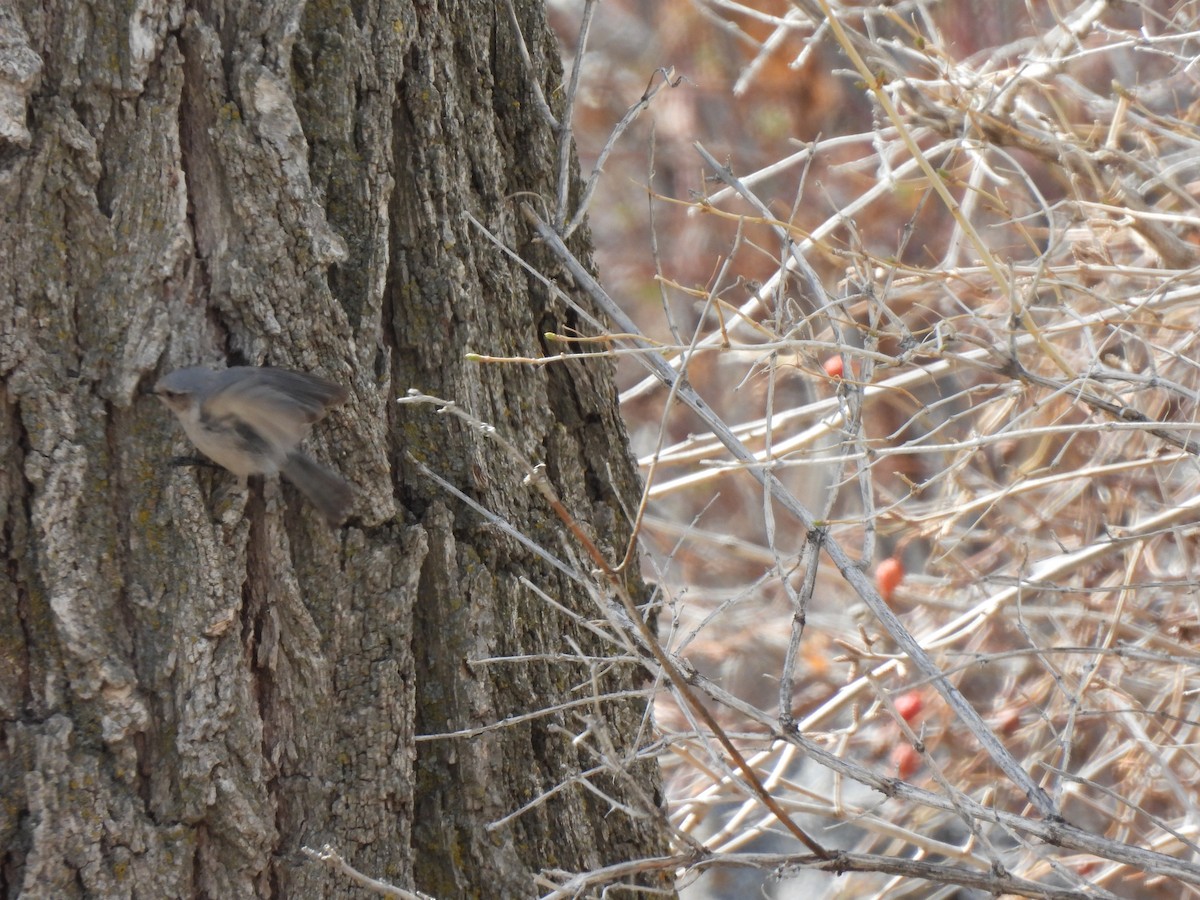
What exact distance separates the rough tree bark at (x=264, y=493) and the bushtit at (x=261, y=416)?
4cm

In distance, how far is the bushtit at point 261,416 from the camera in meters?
1.75

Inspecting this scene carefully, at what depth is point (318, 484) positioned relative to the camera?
1873 millimetres

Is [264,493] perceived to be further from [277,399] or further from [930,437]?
[930,437]

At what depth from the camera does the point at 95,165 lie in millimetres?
1775

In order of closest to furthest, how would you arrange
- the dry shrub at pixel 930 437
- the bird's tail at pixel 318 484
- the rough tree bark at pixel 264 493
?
1. the rough tree bark at pixel 264 493
2. the bird's tail at pixel 318 484
3. the dry shrub at pixel 930 437

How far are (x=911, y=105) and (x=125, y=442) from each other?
7.96ft

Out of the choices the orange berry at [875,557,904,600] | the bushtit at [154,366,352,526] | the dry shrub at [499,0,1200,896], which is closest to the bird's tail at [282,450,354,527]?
the bushtit at [154,366,352,526]

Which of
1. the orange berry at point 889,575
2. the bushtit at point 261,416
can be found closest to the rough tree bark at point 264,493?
the bushtit at point 261,416

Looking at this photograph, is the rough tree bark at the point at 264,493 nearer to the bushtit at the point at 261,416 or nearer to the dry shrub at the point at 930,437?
the bushtit at the point at 261,416

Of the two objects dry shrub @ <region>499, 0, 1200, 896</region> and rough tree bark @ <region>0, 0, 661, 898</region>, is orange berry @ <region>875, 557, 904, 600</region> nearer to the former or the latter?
dry shrub @ <region>499, 0, 1200, 896</region>

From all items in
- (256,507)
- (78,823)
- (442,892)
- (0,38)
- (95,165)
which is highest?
(0,38)

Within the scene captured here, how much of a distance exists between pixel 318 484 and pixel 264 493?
10 centimetres

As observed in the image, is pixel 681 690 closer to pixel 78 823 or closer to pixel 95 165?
pixel 78 823

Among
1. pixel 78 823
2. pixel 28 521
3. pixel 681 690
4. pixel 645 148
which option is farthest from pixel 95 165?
pixel 645 148
